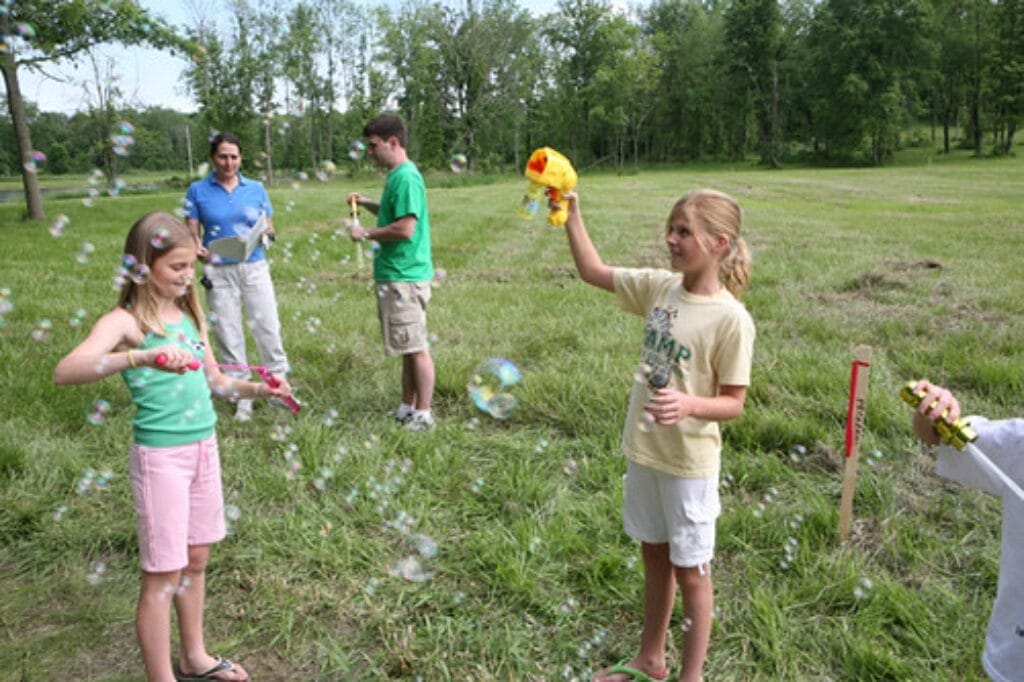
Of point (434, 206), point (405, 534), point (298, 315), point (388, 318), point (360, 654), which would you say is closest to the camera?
point (360, 654)

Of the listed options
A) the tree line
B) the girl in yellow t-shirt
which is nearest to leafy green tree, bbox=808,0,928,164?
the tree line

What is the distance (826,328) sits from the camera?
256 inches

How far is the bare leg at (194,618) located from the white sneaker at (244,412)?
6.93ft

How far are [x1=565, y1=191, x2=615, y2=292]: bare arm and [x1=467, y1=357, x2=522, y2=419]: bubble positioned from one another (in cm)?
172

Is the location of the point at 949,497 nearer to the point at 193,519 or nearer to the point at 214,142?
the point at 193,519

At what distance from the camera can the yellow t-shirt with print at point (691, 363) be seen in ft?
7.53

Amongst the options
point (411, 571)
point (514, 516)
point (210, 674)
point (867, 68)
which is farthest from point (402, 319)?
point (867, 68)

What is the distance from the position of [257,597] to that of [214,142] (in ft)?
10.2

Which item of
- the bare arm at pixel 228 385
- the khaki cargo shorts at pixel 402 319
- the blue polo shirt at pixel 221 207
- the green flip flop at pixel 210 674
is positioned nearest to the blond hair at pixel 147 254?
the bare arm at pixel 228 385

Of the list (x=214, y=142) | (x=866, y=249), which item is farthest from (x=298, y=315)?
(x=866, y=249)

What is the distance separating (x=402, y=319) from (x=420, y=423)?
0.69 m

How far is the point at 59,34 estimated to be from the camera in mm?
13227

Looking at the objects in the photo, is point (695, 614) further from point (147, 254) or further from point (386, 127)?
point (386, 127)

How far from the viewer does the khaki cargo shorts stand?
4.81 metres
